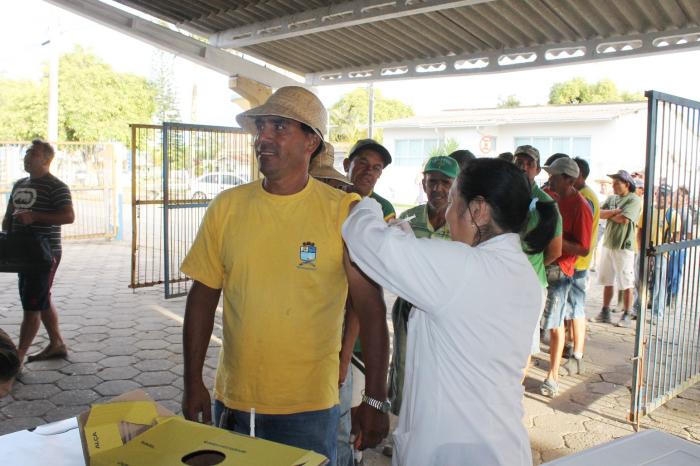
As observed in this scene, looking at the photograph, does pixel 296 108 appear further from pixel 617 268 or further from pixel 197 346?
pixel 617 268

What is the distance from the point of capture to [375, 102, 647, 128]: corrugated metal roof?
23656mm

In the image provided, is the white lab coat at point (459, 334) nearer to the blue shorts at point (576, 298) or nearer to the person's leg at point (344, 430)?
the person's leg at point (344, 430)

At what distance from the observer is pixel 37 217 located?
5145mm

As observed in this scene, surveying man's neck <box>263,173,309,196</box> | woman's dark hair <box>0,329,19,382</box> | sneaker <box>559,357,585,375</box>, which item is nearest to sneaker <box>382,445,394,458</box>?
man's neck <box>263,173,309,196</box>

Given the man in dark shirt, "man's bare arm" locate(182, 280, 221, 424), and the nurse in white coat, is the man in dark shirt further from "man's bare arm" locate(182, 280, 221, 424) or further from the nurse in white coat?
the nurse in white coat

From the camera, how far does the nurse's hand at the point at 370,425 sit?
88.4 inches

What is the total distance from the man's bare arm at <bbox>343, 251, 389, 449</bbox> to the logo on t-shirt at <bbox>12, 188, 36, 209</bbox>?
4078 mm

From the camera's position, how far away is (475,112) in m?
30.5

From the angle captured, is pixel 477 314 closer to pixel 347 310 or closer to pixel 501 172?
pixel 501 172

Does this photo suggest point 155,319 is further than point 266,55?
No

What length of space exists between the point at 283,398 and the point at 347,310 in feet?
2.95

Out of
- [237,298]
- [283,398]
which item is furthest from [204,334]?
[283,398]

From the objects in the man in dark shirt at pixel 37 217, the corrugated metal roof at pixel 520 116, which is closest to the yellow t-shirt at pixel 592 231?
the man in dark shirt at pixel 37 217

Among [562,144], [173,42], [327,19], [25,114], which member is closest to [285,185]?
[327,19]
